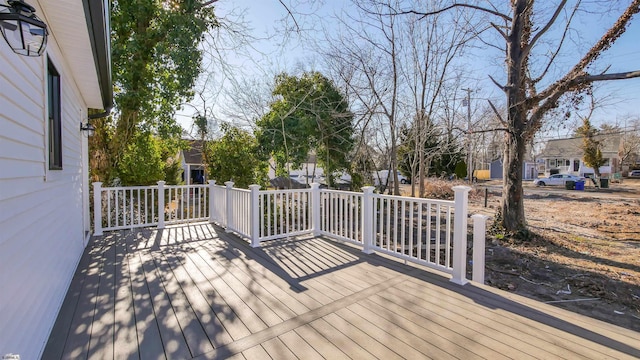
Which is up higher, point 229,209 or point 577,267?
point 229,209

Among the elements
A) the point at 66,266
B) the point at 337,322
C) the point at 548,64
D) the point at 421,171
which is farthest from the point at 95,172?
the point at 548,64

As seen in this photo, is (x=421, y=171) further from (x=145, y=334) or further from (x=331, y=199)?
(x=145, y=334)

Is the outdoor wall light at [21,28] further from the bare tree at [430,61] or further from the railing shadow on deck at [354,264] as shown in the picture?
the bare tree at [430,61]

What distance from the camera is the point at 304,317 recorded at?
252cm

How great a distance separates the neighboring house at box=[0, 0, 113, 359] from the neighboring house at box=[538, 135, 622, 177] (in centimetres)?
3635

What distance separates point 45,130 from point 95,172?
5.44m

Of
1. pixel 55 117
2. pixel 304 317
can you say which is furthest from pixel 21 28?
pixel 304 317

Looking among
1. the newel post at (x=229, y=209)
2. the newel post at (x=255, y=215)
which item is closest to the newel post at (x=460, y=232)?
the newel post at (x=255, y=215)

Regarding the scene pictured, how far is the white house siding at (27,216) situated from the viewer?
1.56 meters

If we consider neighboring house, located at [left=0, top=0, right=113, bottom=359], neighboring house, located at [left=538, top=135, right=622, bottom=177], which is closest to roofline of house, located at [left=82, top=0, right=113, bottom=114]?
neighboring house, located at [left=0, top=0, right=113, bottom=359]

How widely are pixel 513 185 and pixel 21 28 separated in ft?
24.9

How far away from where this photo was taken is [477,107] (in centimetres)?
1067

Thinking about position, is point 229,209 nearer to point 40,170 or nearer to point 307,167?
point 40,170

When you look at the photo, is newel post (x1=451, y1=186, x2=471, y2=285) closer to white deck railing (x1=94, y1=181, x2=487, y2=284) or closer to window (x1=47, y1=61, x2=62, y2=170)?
white deck railing (x1=94, y1=181, x2=487, y2=284)
